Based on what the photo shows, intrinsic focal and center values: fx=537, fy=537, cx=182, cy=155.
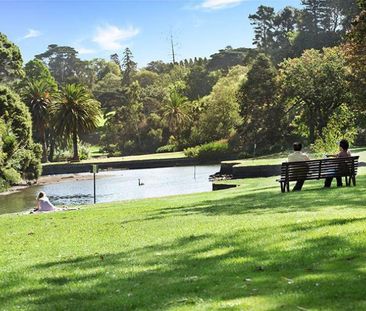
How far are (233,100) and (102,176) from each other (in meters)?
25.1

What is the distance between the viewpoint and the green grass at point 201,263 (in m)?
5.36

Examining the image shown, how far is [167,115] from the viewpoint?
81.3 meters

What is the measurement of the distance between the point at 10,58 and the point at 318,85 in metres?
37.2

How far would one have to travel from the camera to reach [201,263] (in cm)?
699

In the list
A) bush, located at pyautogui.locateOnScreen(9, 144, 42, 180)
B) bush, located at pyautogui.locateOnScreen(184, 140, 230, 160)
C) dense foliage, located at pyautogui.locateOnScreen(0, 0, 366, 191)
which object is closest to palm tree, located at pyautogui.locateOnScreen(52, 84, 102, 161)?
dense foliage, located at pyautogui.locateOnScreen(0, 0, 366, 191)

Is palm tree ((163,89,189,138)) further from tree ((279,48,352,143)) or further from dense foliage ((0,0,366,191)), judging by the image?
tree ((279,48,352,143))

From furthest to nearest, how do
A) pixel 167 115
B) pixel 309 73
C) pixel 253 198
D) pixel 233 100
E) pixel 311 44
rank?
pixel 311 44 < pixel 167 115 < pixel 233 100 < pixel 309 73 < pixel 253 198

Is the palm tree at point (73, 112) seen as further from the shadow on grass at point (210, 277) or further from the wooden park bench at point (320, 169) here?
the shadow on grass at point (210, 277)

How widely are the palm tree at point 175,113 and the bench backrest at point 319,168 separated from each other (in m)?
64.0

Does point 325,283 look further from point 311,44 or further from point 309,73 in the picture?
point 311,44

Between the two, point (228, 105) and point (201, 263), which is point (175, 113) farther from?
point (201, 263)

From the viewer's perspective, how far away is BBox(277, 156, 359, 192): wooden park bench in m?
15.4

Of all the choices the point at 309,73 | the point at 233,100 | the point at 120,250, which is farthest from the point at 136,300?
the point at 233,100

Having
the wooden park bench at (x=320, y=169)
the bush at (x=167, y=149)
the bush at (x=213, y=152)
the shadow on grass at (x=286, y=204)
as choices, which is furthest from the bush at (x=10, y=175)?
the wooden park bench at (x=320, y=169)
